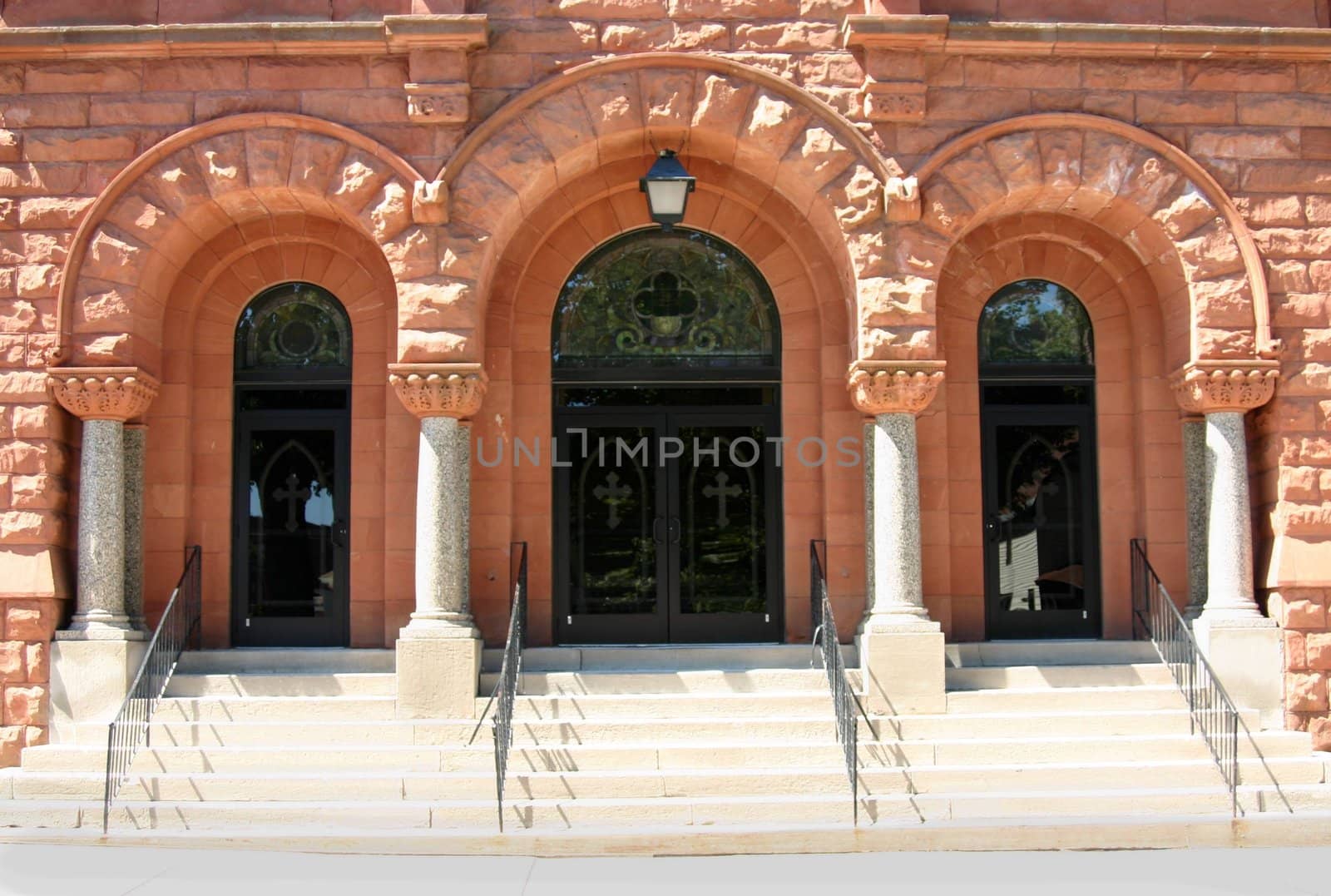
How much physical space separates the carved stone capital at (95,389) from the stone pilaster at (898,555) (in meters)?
6.21

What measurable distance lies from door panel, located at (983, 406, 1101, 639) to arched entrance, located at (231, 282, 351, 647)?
20.1 ft

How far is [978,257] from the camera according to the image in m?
12.6

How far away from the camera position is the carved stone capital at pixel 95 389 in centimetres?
1130

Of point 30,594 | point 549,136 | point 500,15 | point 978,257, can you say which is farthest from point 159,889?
point 978,257

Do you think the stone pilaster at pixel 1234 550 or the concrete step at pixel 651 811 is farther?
the stone pilaster at pixel 1234 550

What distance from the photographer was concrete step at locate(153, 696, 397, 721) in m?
10.9

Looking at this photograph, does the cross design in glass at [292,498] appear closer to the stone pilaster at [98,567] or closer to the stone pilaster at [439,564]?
the stone pilaster at [98,567]

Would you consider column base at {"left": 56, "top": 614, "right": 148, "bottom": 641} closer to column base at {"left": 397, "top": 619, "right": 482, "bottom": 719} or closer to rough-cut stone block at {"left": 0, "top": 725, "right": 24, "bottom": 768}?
rough-cut stone block at {"left": 0, "top": 725, "right": 24, "bottom": 768}

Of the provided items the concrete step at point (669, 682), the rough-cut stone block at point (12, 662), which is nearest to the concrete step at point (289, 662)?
the concrete step at point (669, 682)

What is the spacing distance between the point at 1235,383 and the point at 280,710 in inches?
336

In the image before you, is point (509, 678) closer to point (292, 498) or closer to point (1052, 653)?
point (292, 498)

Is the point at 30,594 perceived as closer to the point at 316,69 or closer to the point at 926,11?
the point at 316,69

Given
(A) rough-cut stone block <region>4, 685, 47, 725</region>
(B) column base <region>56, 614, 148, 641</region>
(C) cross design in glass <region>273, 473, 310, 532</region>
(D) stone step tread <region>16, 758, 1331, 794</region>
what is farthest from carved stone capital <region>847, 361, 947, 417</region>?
(A) rough-cut stone block <region>4, 685, 47, 725</region>

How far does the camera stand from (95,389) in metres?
11.3
